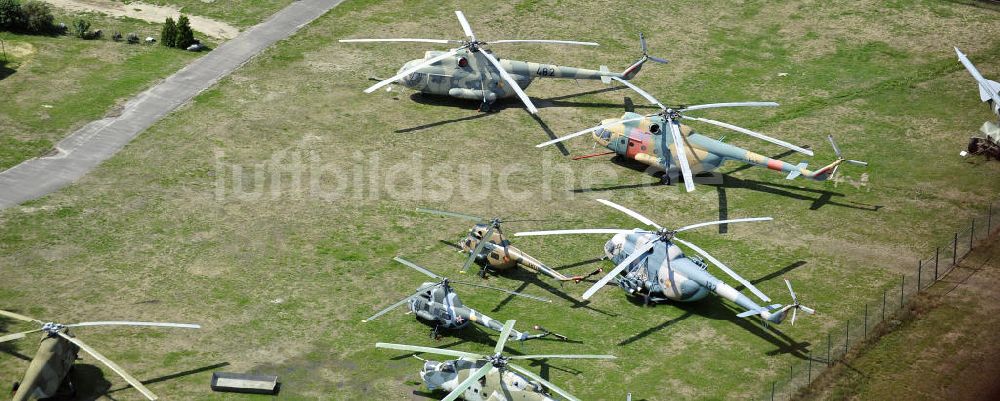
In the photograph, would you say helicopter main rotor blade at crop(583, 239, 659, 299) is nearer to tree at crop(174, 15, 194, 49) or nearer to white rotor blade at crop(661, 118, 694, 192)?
white rotor blade at crop(661, 118, 694, 192)

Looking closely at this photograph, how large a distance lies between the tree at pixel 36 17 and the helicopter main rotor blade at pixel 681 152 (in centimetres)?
4232

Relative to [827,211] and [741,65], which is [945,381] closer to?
[827,211]

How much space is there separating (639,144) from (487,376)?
22.8 meters

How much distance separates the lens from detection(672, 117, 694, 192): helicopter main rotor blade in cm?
5538

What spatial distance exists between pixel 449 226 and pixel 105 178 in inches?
732

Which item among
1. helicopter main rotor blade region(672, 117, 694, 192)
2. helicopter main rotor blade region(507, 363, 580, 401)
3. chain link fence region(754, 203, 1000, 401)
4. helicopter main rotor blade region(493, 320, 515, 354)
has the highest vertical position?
helicopter main rotor blade region(672, 117, 694, 192)

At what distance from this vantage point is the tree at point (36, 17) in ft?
254

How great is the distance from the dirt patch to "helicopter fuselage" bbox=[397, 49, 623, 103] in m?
15.9

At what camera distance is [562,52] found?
78125 millimetres

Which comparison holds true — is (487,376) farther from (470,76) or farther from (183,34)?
(183,34)

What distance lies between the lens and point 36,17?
254 ft

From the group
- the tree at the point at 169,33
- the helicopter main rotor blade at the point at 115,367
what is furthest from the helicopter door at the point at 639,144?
the tree at the point at 169,33

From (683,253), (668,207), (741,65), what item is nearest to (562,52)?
(741,65)

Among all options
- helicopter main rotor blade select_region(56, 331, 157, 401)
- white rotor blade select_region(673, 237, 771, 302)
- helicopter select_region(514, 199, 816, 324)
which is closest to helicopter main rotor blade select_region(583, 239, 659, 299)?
helicopter select_region(514, 199, 816, 324)
